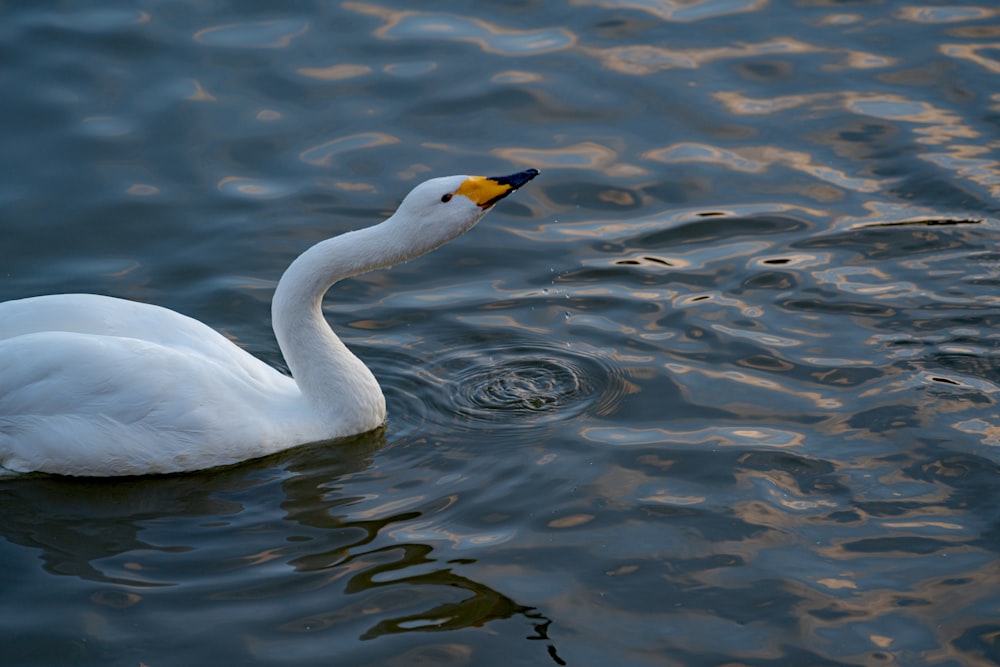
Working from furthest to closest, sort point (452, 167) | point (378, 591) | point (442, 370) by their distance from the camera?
point (452, 167) < point (442, 370) < point (378, 591)

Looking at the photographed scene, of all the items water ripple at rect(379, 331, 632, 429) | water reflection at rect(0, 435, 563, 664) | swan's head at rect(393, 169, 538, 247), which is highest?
swan's head at rect(393, 169, 538, 247)

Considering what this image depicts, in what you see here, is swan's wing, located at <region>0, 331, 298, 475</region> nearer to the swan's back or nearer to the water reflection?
the swan's back

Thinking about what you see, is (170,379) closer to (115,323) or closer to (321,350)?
(115,323)

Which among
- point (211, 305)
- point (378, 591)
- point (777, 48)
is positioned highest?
point (777, 48)

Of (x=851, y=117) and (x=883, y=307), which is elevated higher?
(x=851, y=117)

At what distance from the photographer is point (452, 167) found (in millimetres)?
10555

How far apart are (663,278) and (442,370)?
176 cm

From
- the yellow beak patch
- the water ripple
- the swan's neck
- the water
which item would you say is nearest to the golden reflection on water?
the water

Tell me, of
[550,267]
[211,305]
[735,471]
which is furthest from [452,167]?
[735,471]

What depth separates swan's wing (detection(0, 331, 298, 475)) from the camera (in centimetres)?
730

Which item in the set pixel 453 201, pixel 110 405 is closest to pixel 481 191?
pixel 453 201

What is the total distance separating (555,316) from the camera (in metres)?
8.90

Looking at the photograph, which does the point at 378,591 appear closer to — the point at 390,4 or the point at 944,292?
the point at 944,292

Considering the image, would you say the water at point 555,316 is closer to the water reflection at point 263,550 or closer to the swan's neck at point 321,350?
the water reflection at point 263,550
